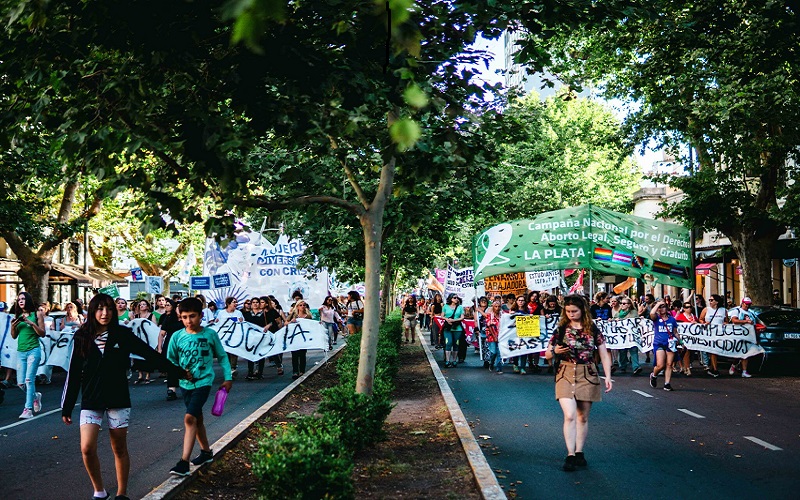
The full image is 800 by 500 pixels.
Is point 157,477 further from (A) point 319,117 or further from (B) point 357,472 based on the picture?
(A) point 319,117

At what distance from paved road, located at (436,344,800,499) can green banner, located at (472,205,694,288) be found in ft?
16.9

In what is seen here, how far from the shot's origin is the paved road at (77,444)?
27.1 feet

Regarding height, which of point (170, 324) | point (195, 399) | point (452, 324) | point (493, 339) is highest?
point (170, 324)

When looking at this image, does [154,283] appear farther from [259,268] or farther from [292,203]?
[292,203]

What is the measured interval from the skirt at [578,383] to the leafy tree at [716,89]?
10.2 feet

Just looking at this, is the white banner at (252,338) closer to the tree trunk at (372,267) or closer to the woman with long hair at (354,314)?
the woman with long hair at (354,314)

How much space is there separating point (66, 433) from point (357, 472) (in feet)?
16.4

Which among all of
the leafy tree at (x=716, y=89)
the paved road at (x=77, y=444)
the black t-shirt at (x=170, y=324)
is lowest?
the paved road at (x=77, y=444)

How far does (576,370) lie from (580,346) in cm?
23

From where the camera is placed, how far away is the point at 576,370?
347 inches

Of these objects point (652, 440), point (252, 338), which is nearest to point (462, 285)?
point (252, 338)

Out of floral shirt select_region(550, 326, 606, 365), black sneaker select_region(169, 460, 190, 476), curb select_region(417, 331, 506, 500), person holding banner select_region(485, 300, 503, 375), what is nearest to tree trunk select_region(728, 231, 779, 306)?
person holding banner select_region(485, 300, 503, 375)

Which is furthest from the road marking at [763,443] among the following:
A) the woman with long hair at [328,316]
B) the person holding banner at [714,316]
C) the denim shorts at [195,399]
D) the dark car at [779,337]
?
the woman with long hair at [328,316]

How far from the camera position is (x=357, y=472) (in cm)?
848
